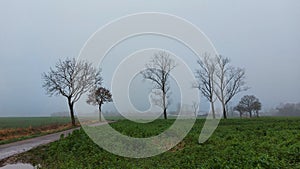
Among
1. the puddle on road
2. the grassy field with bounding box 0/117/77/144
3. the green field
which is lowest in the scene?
the puddle on road

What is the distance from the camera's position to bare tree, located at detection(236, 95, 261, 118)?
81338mm

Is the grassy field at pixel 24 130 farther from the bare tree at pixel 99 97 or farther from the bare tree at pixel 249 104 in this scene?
the bare tree at pixel 249 104

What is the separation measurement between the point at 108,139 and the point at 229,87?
142 ft

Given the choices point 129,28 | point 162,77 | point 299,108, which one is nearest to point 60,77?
point 162,77

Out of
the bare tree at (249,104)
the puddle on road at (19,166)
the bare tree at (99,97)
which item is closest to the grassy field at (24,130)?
the bare tree at (99,97)

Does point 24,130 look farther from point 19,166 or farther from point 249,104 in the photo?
point 249,104

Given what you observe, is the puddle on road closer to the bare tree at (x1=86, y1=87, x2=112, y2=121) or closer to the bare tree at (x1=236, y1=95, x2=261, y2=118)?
the bare tree at (x1=86, y1=87, x2=112, y2=121)

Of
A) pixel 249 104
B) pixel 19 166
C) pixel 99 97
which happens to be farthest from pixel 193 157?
pixel 249 104

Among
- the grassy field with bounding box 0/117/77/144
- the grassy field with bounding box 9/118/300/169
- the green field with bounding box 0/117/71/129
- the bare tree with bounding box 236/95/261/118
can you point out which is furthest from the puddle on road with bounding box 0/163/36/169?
the bare tree with bounding box 236/95/261/118

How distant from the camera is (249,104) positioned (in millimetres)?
83812

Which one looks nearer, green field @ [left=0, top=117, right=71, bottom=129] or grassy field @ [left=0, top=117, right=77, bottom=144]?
grassy field @ [left=0, top=117, right=77, bottom=144]

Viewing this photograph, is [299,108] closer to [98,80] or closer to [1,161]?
[98,80]

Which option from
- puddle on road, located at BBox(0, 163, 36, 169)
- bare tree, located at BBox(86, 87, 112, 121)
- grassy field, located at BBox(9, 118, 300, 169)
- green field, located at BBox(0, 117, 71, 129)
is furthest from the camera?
bare tree, located at BBox(86, 87, 112, 121)

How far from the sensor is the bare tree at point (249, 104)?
267 ft
